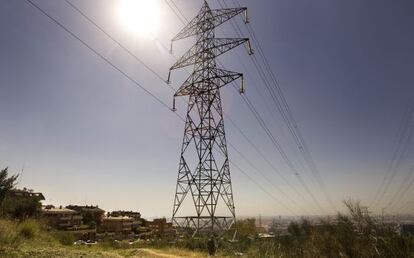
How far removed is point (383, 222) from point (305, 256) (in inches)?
133

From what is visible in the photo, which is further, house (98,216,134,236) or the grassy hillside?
house (98,216,134,236)

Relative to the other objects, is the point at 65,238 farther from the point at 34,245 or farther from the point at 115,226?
the point at 115,226

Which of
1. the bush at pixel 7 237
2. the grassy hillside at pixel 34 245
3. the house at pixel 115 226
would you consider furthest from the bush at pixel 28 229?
the house at pixel 115 226

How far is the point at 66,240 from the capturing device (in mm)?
16438

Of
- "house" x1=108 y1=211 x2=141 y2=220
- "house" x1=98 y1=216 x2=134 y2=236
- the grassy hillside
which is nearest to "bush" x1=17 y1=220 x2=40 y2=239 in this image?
the grassy hillside

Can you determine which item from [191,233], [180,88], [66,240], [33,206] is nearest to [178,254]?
[191,233]

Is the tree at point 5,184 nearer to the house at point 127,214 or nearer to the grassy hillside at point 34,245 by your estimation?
the grassy hillside at point 34,245

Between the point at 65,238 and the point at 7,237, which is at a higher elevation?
the point at 7,237

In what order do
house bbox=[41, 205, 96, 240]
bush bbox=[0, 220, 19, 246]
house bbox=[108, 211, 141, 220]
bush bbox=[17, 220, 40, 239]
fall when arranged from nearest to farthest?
bush bbox=[0, 220, 19, 246], bush bbox=[17, 220, 40, 239], house bbox=[41, 205, 96, 240], house bbox=[108, 211, 141, 220]

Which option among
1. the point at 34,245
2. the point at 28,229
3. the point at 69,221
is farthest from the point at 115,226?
the point at 34,245

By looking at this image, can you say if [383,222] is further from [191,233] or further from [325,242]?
[191,233]

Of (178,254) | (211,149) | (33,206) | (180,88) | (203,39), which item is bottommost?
(178,254)

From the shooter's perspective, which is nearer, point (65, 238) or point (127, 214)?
point (65, 238)

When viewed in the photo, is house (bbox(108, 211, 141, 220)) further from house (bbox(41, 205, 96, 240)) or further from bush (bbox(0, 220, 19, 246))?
bush (bbox(0, 220, 19, 246))
